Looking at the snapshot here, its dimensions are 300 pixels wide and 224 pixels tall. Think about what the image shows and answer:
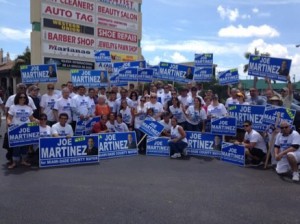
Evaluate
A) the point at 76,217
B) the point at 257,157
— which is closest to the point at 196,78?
the point at 257,157

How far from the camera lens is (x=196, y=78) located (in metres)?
13.4

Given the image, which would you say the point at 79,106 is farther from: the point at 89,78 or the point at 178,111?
the point at 178,111

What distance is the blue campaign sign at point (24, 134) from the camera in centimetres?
746

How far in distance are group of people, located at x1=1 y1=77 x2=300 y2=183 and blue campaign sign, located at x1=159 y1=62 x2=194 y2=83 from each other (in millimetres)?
1291

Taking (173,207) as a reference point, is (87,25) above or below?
above

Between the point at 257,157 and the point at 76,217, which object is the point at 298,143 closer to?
the point at 257,157

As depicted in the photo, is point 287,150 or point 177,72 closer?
point 287,150

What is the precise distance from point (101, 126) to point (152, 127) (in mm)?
1487

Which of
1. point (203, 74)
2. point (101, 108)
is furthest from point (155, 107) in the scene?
point (203, 74)

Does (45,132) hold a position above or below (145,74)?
below

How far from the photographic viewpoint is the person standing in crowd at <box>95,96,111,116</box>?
9.86m

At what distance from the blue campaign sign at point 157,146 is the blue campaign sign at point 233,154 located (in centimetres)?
160

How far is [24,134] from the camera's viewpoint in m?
7.59

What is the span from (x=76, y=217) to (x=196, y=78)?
952cm
